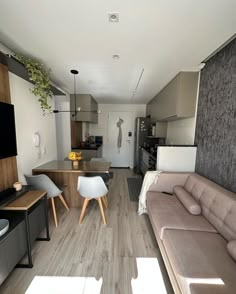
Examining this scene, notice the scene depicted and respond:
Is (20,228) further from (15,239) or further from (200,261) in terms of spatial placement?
(200,261)

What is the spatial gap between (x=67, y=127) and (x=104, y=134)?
194 centimetres

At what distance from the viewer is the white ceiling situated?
4.04ft

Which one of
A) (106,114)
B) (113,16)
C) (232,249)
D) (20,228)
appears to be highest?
(113,16)

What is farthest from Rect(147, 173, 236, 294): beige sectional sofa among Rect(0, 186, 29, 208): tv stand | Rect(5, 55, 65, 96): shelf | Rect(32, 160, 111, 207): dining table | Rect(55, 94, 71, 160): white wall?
Rect(55, 94, 71, 160): white wall

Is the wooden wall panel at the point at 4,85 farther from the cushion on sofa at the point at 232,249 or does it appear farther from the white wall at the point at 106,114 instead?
the white wall at the point at 106,114

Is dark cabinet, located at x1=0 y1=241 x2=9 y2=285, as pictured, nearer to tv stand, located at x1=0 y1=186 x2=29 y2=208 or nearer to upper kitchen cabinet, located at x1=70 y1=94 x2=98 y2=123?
tv stand, located at x1=0 y1=186 x2=29 y2=208

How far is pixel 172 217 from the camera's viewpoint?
5.58ft

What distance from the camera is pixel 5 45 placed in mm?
1806

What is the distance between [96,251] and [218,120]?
2.36 metres

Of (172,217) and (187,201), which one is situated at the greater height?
(187,201)

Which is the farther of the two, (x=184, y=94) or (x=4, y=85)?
(x=184, y=94)

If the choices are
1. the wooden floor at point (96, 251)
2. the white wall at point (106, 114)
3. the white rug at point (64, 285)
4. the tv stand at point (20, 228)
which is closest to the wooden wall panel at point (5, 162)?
the tv stand at point (20, 228)

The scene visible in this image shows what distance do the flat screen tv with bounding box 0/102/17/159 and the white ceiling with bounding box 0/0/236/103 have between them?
819mm

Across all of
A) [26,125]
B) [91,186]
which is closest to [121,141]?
[91,186]
